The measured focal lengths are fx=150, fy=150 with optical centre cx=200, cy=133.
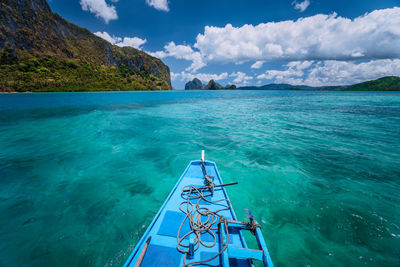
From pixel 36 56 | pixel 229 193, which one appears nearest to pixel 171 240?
pixel 229 193

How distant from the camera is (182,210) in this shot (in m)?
4.60

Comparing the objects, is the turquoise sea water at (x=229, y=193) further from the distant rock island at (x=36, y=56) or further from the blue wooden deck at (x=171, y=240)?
the distant rock island at (x=36, y=56)

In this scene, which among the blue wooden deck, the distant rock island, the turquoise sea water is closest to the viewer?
the blue wooden deck

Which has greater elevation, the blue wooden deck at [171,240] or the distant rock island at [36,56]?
the distant rock island at [36,56]

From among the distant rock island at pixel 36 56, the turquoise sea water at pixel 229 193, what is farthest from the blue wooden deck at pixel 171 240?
the distant rock island at pixel 36 56

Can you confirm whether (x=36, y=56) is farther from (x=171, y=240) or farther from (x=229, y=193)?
(x=171, y=240)

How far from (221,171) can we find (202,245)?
5351 mm

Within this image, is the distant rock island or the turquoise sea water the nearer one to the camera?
the turquoise sea water

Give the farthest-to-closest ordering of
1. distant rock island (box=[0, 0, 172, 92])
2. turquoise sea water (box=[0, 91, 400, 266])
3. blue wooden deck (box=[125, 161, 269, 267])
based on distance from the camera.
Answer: distant rock island (box=[0, 0, 172, 92]) → turquoise sea water (box=[0, 91, 400, 266]) → blue wooden deck (box=[125, 161, 269, 267])

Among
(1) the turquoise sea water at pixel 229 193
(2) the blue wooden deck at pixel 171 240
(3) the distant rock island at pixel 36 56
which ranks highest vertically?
A: (3) the distant rock island at pixel 36 56

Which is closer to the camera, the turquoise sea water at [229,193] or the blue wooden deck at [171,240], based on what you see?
the blue wooden deck at [171,240]

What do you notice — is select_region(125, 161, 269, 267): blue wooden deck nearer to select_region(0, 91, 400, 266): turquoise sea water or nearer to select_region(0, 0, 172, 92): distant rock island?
select_region(0, 91, 400, 266): turquoise sea water

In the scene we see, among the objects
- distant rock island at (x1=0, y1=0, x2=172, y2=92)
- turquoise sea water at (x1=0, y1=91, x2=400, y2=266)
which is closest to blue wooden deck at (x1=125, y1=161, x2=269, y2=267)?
turquoise sea water at (x1=0, y1=91, x2=400, y2=266)

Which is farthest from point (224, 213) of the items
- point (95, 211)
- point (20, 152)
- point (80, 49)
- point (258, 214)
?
point (80, 49)
